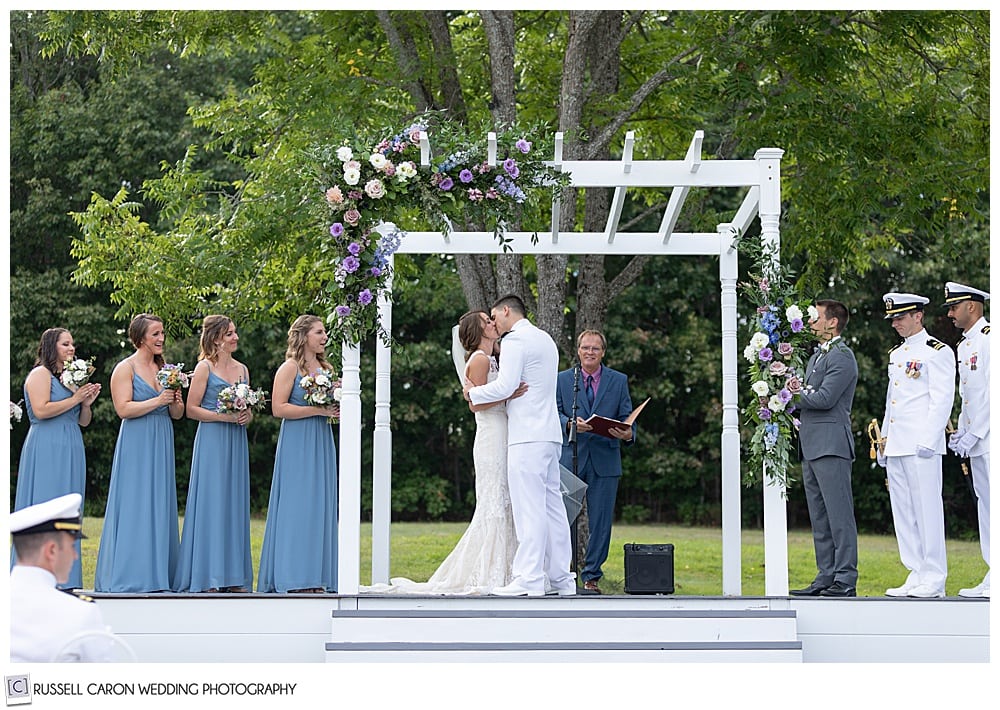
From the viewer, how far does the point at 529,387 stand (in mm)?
7340

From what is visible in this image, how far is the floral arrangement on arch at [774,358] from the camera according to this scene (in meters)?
7.01

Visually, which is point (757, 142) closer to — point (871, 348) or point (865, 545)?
point (865, 545)

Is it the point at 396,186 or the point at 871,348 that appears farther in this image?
the point at 871,348

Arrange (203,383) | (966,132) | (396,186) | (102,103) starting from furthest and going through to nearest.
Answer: (102,103), (966,132), (203,383), (396,186)

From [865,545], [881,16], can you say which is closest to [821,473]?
[881,16]

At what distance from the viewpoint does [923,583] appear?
7.25m

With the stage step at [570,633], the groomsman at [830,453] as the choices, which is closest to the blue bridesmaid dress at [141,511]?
the stage step at [570,633]

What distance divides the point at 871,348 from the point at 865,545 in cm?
394

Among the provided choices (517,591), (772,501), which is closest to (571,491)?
(517,591)

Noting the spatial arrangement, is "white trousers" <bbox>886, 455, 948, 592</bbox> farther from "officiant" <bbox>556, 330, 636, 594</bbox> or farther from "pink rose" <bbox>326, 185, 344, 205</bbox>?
"pink rose" <bbox>326, 185, 344, 205</bbox>

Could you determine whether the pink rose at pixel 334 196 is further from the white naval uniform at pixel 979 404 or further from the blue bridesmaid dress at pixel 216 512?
the white naval uniform at pixel 979 404

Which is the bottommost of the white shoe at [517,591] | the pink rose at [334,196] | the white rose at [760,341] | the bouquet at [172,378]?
the white shoe at [517,591]

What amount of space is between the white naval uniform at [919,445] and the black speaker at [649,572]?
56.6 inches

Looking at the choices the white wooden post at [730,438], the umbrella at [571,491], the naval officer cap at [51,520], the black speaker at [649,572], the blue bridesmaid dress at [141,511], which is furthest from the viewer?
the white wooden post at [730,438]
